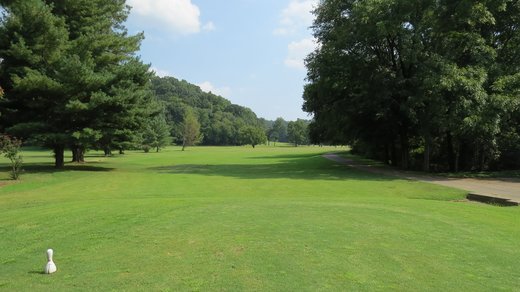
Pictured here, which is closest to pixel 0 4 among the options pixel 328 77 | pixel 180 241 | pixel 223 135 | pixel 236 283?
pixel 328 77

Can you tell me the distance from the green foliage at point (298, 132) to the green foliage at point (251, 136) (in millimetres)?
15964

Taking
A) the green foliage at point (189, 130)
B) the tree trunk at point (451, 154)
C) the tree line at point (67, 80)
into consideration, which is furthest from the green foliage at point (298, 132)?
the tree line at point (67, 80)

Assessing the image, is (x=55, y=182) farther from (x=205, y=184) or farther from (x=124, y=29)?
(x=124, y=29)

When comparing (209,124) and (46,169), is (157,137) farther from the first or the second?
(209,124)

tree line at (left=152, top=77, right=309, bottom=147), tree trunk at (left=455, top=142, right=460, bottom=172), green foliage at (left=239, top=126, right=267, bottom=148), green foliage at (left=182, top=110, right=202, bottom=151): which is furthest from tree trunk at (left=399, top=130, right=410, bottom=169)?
green foliage at (left=239, top=126, right=267, bottom=148)

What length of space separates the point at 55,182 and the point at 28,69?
9.39 metres

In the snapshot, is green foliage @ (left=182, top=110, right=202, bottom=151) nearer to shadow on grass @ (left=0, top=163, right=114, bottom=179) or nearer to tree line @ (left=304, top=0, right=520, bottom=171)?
shadow on grass @ (left=0, top=163, right=114, bottom=179)

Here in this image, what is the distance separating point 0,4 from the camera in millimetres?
31250

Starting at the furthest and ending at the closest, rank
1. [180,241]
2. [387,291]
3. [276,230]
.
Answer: [276,230] < [180,241] < [387,291]

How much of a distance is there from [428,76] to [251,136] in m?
126

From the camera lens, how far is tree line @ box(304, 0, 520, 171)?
27.0m

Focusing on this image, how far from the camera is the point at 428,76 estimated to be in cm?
2762

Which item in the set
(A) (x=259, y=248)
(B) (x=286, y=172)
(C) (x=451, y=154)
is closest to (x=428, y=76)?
(C) (x=451, y=154)

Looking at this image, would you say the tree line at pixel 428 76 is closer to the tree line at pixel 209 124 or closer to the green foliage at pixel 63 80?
the green foliage at pixel 63 80
